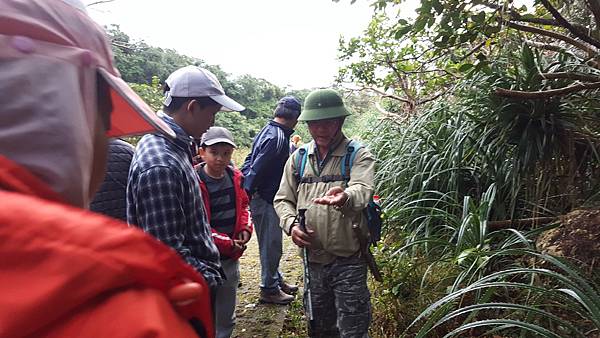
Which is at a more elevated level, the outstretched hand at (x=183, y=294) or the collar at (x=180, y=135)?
the outstretched hand at (x=183, y=294)

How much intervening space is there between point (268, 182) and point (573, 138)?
8.05ft

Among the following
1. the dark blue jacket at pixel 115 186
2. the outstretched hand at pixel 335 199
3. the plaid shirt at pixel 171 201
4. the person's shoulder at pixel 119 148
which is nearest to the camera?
the plaid shirt at pixel 171 201

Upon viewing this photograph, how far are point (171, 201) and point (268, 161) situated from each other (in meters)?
1.97

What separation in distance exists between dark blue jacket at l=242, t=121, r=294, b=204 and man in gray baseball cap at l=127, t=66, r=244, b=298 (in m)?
1.55

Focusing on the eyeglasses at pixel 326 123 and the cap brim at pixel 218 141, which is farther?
the cap brim at pixel 218 141

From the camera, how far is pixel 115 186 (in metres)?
1.78

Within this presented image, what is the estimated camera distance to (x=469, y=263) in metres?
2.74

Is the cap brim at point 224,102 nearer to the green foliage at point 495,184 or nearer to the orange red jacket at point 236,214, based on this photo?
the orange red jacket at point 236,214

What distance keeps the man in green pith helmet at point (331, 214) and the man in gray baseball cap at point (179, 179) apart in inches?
27.2

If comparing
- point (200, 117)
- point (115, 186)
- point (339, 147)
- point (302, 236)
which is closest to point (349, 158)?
point (339, 147)

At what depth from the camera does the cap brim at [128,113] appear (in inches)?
29.4

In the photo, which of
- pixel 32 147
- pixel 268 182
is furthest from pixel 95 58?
pixel 268 182

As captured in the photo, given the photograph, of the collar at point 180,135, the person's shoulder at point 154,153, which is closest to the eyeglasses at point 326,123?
the collar at point 180,135

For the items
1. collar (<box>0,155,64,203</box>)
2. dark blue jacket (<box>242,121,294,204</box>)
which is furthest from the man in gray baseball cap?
dark blue jacket (<box>242,121,294,204</box>)
